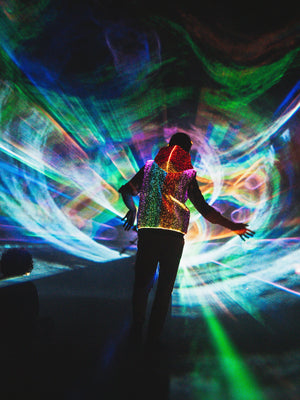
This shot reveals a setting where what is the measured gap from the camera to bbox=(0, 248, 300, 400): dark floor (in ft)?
3.09

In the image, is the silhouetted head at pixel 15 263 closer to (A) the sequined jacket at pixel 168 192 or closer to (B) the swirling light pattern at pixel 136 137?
(A) the sequined jacket at pixel 168 192

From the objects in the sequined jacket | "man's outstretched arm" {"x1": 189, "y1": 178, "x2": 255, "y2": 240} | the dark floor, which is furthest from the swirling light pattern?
the sequined jacket

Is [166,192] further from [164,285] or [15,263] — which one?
[15,263]

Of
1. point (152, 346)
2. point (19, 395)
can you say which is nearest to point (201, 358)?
point (152, 346)

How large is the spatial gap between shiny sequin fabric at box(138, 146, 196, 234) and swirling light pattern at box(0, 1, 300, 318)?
4.77 feet

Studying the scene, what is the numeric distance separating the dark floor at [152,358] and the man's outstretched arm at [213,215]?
0.68 meters

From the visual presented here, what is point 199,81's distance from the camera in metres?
2.69

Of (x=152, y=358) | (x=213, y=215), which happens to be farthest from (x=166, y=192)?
(x=152, y=358)

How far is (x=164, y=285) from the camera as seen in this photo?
4.49 ft

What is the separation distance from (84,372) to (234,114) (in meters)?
2.93

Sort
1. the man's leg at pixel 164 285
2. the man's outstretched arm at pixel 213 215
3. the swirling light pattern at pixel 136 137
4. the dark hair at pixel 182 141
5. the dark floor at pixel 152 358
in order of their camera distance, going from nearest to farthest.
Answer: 1. the dark floor at pixel 152 358
2. the man's leg at pixel 164 285
3. the man's outstretched arm at pixel 213 215
4. the dark hair at pixel 182 141
5. the swirling light pattern at pixel 136 137

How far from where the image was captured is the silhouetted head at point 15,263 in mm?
1593

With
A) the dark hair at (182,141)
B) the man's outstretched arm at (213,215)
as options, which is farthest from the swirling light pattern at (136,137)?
the dark hair at (182,141)

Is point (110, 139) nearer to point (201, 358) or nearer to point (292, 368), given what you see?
point (201, 358)
